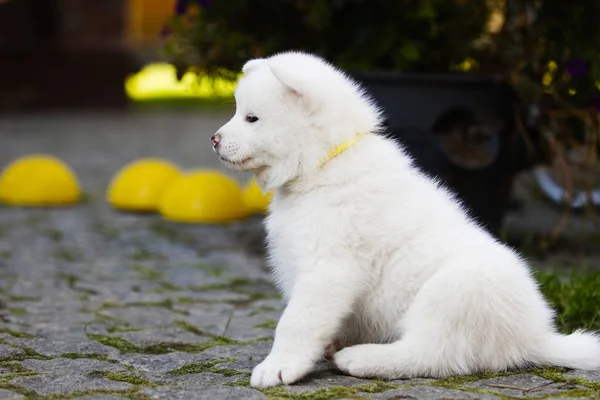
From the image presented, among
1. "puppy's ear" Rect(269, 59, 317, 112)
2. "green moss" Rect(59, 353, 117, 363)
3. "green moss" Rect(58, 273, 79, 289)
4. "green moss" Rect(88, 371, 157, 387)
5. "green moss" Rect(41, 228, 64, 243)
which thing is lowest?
"green moss" Rect(88, 371, 157, 387)

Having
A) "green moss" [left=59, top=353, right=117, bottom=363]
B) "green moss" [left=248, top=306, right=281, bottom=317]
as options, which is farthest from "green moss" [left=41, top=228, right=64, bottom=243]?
"green moss" [left=59, top=353, right=117, bottom=363]

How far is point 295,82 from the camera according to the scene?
9.44 ft

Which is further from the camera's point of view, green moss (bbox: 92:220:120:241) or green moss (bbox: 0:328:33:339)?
green moss (bbox: 92:220:120:241)

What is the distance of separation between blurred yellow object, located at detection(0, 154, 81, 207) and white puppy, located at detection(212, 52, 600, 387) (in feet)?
13.1

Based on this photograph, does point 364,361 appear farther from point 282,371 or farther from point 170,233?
point 170,233

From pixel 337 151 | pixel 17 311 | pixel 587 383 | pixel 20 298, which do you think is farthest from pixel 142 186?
pixel 587 383

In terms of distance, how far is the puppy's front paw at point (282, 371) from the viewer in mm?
2730

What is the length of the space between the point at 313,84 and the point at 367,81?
5.91 ft

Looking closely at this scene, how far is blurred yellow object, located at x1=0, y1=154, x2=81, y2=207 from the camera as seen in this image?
6656 millimetres

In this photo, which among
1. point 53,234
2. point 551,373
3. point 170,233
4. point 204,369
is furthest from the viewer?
point 170,233

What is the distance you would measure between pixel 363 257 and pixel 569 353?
779 millimetres

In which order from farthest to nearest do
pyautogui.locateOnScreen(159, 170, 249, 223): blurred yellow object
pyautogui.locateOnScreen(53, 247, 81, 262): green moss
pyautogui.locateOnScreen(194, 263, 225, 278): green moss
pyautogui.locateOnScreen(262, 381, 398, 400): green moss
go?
1. pyautogui.locateOnScreen(159, 170, 249, 223): blurred yellow object
2. pyautogui.locateOnScreen(53, 247, 81, 262): green moss
3. pyautogui.locateOnScreen(194, 263, 225, 278): green moss
4. pyautogui.locateOnScreen(262, 381, 398, 400): green moss

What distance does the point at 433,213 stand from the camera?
9.75 ft

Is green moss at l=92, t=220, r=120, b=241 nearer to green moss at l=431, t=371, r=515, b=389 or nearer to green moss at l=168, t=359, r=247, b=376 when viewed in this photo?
green moss at l=168, t=359, r=247, b=376
